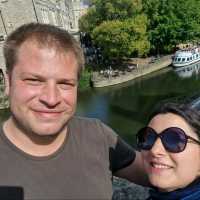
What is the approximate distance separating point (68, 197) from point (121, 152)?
0.54 metres

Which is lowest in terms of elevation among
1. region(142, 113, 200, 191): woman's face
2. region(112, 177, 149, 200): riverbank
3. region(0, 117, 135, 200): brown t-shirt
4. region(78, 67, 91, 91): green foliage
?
region(78, 67, 91, 91): green foliage

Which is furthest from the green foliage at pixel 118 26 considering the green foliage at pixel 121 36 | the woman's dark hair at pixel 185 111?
the woman's dark hair at pixel 185 111

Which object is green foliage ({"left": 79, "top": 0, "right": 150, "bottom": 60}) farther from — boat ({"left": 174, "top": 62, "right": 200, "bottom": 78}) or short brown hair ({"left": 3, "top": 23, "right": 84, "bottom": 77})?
short brown hair ({"left": 3, "top": 23, "right": 84, "bottom": 77})

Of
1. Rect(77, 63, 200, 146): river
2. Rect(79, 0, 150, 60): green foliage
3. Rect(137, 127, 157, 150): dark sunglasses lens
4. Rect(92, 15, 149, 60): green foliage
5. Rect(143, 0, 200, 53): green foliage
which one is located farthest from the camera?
Rect(143, 0, 200, 53): green foliage

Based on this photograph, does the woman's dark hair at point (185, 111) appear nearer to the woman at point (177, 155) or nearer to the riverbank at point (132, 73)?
the woman at point (177, 155)

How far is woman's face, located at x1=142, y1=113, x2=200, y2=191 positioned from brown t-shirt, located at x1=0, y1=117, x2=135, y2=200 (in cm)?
50

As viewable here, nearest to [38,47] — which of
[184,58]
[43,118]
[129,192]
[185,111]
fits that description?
[43,118]

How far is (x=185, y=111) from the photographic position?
1963mm

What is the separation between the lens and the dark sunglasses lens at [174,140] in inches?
75.4

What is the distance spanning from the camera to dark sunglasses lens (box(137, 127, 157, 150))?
2.06m

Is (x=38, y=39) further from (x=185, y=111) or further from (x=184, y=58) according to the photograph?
(x=184, y=58)

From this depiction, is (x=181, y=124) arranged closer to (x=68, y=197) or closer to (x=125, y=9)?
(x=68, y=197)

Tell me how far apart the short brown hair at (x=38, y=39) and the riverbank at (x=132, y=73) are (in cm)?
2501

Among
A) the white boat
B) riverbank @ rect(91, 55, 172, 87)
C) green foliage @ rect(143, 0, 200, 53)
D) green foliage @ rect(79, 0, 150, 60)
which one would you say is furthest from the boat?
green foliage @ rect(143, 0, 200, 53)
